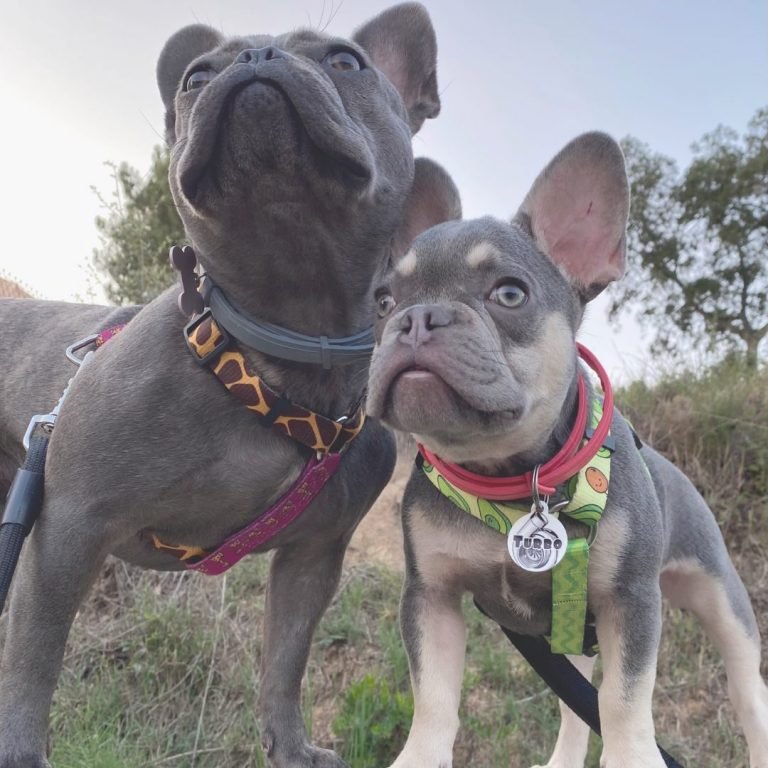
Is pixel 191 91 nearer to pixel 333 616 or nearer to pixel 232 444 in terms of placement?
pixel 232 444

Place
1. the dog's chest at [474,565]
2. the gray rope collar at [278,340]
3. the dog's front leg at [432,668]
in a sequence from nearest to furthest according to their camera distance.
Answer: the dog's front leg at [432,668], the dog's chest at [474,565], the gray rope collar at [278,340]

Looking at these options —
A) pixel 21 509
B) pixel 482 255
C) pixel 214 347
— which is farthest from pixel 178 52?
pixel 21 509

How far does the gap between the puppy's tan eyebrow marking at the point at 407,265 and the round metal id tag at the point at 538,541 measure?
2.79ft

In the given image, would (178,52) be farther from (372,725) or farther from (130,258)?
(130,258)

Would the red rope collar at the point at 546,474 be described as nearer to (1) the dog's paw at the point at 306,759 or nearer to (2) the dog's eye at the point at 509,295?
(2) the dog's eye at the point at 509,295

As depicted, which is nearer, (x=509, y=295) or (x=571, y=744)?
(x=509, y=295)

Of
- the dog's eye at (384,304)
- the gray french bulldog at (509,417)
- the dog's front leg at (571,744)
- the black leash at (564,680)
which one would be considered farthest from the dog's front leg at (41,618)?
the dog's front leg at (571,744)

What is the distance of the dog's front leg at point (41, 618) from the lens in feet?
7.70

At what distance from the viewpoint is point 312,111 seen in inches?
96.0

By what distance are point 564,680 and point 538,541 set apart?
0.64 m

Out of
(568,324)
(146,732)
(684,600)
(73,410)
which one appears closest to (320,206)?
(568,324)

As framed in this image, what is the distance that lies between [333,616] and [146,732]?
1.44 m

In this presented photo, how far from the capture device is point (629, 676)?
2.32 m

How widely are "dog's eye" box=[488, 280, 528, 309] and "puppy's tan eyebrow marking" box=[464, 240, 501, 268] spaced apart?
3.5 inches
